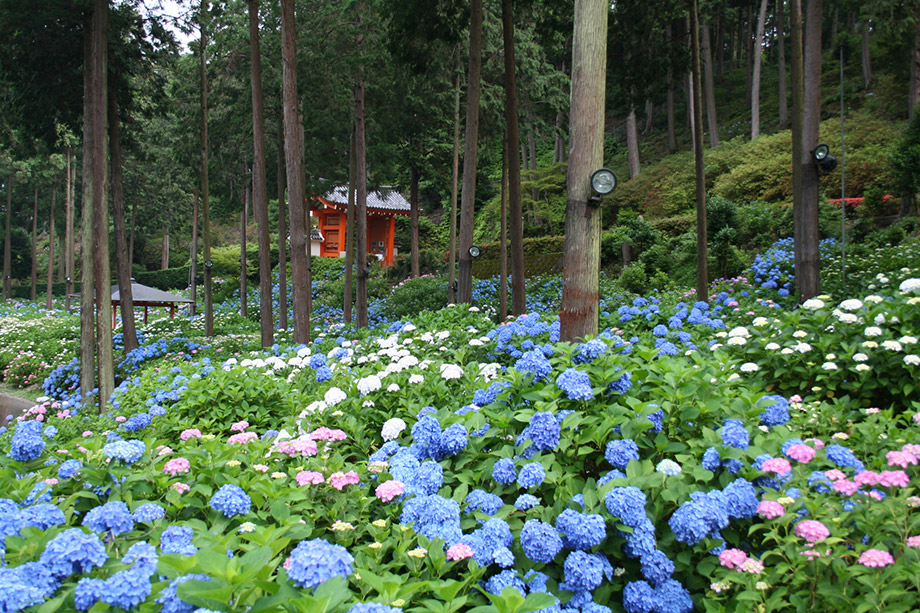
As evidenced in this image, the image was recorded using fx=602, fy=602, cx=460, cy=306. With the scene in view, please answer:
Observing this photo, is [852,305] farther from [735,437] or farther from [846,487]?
[846,487]

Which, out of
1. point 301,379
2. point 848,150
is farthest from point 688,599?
point 848,150

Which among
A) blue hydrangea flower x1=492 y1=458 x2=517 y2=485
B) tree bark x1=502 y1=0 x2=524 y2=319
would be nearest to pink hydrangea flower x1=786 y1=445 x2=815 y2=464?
blue hydrangea flower x1=492 y1=458 x2=517 y2=485

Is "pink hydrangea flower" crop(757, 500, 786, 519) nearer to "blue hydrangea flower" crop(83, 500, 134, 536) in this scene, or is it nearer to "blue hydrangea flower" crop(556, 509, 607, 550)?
"blue hydrangea flower" crop(556, 509, 607, 550)

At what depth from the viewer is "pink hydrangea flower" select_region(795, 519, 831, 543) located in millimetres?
1969

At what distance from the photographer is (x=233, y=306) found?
26422 millimetres

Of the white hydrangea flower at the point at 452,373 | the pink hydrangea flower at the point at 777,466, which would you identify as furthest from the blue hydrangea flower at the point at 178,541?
the pink hydrangea flower at the point at 777,466

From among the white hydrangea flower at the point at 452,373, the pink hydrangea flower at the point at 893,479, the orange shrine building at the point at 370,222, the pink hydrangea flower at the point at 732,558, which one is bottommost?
the pink hydrangea flower at the point at 732,558

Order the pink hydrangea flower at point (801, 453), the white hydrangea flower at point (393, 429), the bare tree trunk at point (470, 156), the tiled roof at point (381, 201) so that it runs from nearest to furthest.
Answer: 1. the pink hydrangea flower at point (801, 453)
2. the white hydrangea flower at point (393, 429)
3. the bare tree trunk at point (470, 156)
4. the tiled roof at point (381, 201)

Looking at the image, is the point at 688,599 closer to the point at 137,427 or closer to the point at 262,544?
the point at 262,544

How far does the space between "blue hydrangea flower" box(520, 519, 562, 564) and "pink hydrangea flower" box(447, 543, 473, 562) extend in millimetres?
215

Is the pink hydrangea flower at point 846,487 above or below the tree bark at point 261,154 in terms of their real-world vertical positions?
below

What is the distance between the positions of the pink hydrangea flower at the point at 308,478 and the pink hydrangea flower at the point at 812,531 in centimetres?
175

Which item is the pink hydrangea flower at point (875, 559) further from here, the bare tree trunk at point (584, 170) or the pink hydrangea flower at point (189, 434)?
the bare tree trunk at point (584, 170)

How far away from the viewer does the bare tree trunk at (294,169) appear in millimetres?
9484
